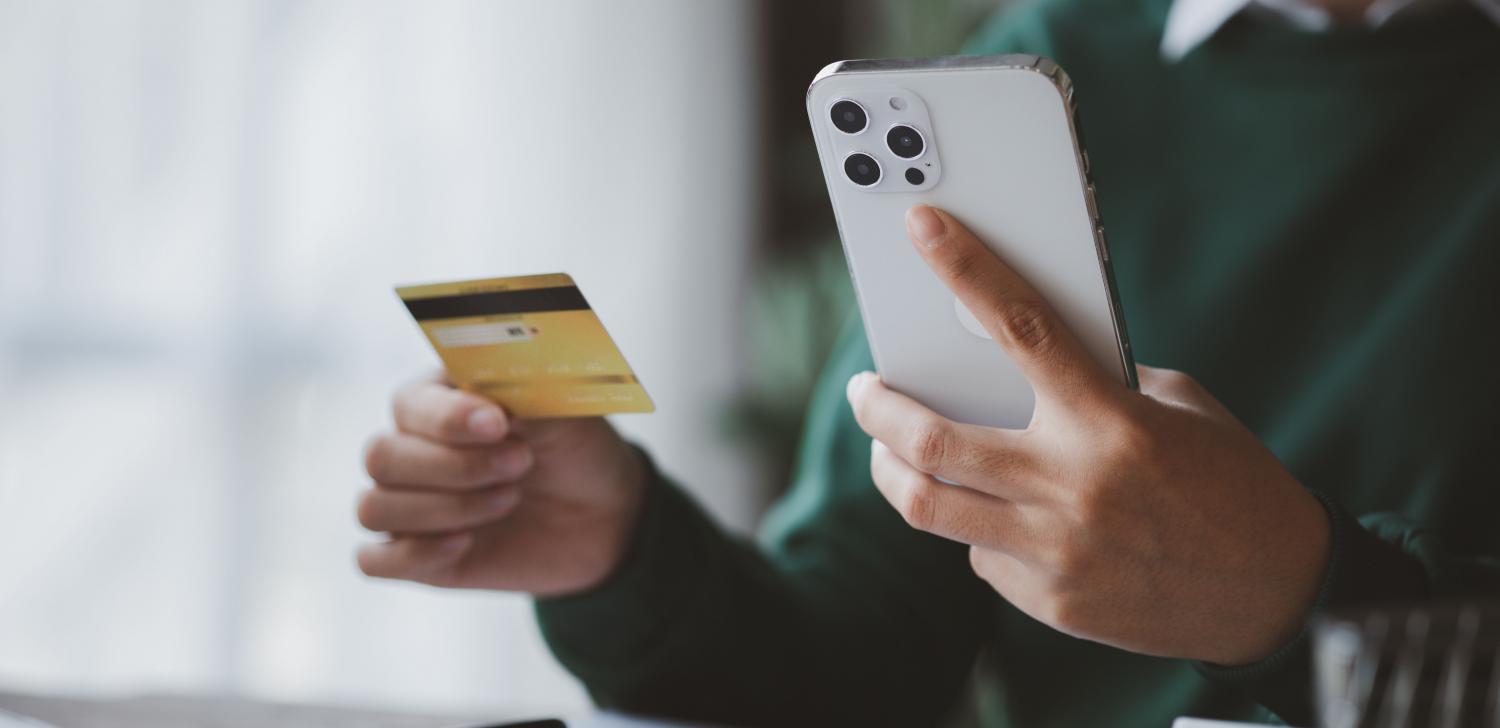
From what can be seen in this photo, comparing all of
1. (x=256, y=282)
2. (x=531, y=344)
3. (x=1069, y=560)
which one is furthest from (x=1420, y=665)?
(x=256, y=282)

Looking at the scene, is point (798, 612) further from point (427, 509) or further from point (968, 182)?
point (968, 182)

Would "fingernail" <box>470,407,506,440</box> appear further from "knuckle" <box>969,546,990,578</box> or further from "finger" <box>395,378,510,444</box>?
"knuckle" <box>969,546,990,578</box>

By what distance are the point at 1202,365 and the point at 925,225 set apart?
16.7 inches

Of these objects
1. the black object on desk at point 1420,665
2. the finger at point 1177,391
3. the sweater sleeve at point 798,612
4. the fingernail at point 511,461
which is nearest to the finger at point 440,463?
the fingernail at point 511,461

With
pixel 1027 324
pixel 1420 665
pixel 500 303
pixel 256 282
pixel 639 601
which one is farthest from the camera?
pixel 256 282

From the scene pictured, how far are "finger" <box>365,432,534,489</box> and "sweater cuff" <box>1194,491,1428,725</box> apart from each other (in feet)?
1.33

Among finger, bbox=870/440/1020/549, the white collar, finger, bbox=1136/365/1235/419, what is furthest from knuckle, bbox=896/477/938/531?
the white collar

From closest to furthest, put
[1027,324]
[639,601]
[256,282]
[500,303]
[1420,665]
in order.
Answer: [1420,665]
[1027,324]
[500,303]
[639,601]
[256,282]

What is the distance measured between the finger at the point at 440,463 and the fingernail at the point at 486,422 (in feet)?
0.07

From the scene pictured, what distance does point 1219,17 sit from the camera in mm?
823

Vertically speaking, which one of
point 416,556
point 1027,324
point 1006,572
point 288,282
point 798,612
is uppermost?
point 1027,324

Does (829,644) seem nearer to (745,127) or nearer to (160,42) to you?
(160,42)

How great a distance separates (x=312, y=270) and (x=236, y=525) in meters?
0.41

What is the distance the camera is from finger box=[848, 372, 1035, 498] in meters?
0.49
